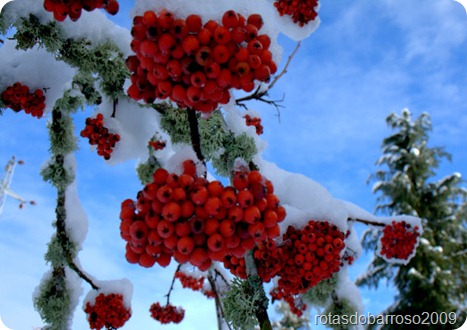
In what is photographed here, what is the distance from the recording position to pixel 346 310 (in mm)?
4102

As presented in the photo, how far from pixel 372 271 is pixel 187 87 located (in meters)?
13.7

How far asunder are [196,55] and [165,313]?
476 cm

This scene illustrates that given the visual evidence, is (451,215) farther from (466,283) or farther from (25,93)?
(25,93)

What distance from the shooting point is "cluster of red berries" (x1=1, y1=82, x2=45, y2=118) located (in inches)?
122

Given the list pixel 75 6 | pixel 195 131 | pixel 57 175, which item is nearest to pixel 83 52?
pixel 57 175

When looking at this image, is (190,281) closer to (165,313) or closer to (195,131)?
(165,313)

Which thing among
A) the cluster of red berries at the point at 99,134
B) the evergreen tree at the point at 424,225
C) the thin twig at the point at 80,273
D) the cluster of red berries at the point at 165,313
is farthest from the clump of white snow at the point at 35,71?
the evergreen tree at the point at 424,225

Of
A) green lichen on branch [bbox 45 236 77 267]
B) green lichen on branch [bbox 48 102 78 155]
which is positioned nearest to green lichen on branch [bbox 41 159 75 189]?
green lichen on branch [bbox 48 102 78 155]

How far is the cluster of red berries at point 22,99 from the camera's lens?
3107 millimetres

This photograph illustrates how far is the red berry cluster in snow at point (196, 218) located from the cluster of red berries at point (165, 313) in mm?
4237

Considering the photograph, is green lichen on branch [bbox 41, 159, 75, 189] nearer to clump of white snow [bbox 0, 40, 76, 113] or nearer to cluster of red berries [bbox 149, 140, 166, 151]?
clump of white snow [bbox 0, 40, 76, 113]

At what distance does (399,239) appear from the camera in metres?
4.26

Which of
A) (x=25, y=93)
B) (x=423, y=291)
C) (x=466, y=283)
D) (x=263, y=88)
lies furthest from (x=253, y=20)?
(x=466, y=283)

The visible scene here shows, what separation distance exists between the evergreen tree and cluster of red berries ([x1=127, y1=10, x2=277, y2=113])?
12239mm
